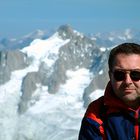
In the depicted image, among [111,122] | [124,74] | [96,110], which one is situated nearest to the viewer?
[124,74]

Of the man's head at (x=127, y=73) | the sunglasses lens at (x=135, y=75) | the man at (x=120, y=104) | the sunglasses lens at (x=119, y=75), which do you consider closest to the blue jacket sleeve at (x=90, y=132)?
the man at (x=120, y=104)

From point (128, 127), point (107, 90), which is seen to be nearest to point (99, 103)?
point (107, 90)

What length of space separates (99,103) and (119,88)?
82cm

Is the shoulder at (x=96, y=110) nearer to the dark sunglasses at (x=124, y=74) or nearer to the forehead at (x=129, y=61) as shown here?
the dark sunglasses at (x=124, y=74)

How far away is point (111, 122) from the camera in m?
9.64

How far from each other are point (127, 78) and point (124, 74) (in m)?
0.11

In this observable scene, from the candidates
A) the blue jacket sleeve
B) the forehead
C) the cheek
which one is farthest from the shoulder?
the forehead

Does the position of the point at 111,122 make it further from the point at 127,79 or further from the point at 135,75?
the point at 135,75

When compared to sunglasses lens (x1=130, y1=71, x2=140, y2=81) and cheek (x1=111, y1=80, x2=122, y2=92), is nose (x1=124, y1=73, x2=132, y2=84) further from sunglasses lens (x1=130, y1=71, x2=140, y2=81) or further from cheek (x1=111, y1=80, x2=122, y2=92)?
cheek (x1=111, y1=80, x2=122, y2=92)

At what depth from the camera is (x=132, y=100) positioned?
30.9 ft

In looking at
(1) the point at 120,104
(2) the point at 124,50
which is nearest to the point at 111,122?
(1) the point at 120,104

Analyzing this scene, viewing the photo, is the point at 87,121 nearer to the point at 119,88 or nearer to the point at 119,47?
the point at 119,88

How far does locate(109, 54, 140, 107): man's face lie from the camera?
30.6ft

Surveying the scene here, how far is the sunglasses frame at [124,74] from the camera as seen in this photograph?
9.30 meters
